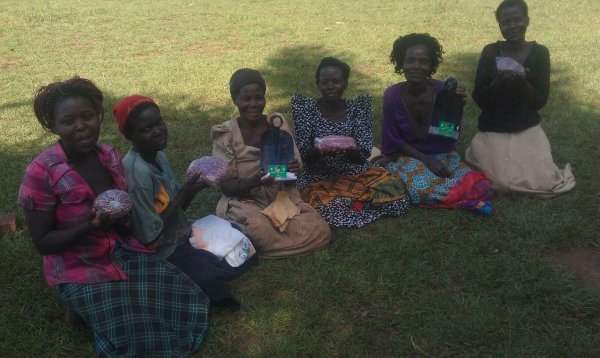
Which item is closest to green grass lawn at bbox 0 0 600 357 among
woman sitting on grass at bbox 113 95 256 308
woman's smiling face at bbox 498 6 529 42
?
woman sitting on grass at bbox 113 95 256 308

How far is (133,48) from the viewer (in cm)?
913

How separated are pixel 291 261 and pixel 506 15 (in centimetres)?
245

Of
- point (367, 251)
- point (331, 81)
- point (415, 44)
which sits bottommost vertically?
point (367, 251)

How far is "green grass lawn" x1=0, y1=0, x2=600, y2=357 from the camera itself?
2.88 metres

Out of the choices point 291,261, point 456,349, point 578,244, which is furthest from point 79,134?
point 578,244

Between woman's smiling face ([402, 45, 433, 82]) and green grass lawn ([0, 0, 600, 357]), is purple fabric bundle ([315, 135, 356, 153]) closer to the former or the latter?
green grass lawn ([0, 0, 600, 357])

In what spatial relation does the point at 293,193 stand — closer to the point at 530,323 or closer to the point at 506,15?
the point at 530,323

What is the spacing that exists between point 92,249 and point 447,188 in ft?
8.38

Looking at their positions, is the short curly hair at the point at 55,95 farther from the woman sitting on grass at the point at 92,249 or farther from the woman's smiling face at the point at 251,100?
the woman's smiling face at the point at 251,100

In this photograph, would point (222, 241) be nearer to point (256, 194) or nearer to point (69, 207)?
point (256, 194)

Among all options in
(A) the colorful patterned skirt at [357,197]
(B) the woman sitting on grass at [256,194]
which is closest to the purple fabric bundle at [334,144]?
(B) the woman sitting on grass at [256,194]

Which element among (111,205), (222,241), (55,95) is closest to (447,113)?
(222,241)

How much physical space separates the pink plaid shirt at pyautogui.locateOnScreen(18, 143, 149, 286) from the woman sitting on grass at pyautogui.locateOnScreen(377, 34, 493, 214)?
2231 mm

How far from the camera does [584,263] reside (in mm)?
3492
